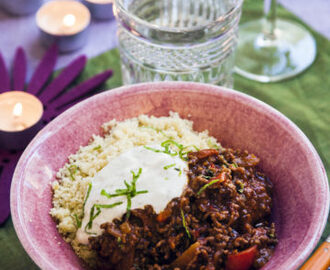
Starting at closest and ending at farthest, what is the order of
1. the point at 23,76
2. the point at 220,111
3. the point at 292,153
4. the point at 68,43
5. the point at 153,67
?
the point at 292,153 → the point at 220,111 → the point at 153,67 → the point at 23,76 → the point at 68,43

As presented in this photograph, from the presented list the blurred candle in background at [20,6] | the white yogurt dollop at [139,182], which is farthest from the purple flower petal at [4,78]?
the white yogurt dollop at [139,182]

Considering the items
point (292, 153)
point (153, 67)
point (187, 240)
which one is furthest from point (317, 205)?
point (153, 67)

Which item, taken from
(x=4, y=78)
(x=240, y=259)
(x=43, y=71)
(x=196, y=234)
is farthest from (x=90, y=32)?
(x=240, y=259)

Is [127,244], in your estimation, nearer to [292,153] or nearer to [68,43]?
[292,153]

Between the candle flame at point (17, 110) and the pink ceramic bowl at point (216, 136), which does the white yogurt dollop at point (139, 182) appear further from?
the candle flame at point (17, 110)

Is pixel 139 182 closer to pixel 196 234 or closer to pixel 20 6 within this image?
pixel 196 234

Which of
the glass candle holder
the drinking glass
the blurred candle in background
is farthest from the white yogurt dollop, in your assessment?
the blurred candle in background
